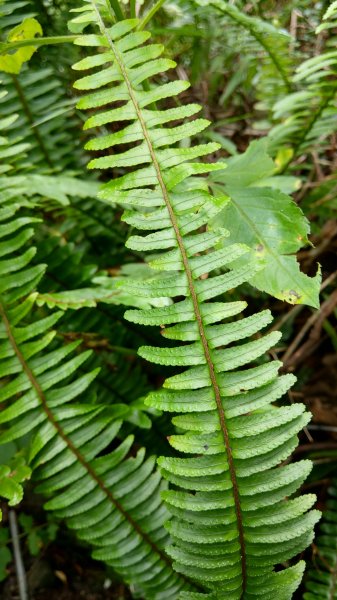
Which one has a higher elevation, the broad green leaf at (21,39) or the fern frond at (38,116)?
the broad green leaf at (21,39)

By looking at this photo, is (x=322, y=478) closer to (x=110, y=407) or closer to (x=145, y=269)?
(x=110, y=407)

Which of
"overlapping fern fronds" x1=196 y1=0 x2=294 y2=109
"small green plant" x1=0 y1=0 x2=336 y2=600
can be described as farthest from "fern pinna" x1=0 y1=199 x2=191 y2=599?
"overlapping fern fronds" x1=196 y1=0 x2=294 y2=109

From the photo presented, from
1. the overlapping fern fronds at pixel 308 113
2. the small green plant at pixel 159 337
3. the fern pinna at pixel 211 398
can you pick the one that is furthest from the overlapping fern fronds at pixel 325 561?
the overlapping fern fronds at pixel 308 113

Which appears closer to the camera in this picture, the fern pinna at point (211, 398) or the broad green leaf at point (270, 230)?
the fern pinna at point (211, 398)

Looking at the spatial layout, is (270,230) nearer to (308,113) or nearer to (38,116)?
(308,113)

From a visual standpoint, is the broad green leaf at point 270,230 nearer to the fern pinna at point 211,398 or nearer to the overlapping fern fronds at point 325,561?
the fern pinna at point 211,398

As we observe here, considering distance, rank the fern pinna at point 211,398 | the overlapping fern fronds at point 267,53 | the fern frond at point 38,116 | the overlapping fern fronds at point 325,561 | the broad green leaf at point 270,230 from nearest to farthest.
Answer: the fern pinna at point 211,398 < the broad green leaf at point 270,230 < the overlapping fern fronds at point 325,561 < the overlapping fern fronds at point 267,53 < the fern frond at point 38,116

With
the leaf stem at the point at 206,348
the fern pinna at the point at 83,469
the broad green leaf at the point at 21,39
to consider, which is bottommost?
the fern pinna at the point at 83,469

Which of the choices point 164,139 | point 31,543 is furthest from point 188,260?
point 31,543
